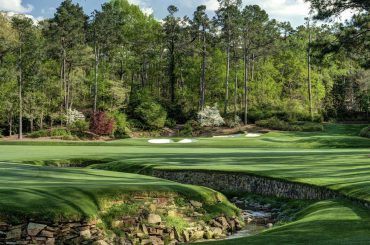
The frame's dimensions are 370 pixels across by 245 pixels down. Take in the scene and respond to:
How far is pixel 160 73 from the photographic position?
3442 inches

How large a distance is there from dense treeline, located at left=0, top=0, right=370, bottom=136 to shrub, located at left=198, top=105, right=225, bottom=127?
194 cm

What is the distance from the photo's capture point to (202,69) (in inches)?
2975

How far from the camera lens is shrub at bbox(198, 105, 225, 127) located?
6594 centimetres

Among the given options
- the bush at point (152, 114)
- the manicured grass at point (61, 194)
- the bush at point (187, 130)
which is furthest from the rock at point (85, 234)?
the bush at point (152, 114)

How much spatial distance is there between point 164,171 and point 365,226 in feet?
48.9

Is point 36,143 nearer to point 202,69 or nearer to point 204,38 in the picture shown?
point 202,69

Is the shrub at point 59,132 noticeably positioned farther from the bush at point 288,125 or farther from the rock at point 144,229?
the rock at point 144,229

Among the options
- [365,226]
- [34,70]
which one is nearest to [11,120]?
[34,70]

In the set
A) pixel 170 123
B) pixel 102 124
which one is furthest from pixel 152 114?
pixel 102 124

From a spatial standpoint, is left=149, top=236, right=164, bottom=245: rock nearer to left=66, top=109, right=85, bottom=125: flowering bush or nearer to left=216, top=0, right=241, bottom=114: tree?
left=66, top=109, right=85, bottom=125: flowering bush

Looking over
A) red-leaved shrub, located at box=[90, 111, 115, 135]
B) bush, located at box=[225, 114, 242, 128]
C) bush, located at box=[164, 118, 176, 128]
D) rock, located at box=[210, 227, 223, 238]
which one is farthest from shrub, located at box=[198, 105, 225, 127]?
rock, located at box=[210, 227, 223, 238]

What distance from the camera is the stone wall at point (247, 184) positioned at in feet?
64.2

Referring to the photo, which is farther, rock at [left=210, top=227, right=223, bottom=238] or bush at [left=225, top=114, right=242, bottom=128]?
bush at [left=225, top=114, right=242, bottom=128]

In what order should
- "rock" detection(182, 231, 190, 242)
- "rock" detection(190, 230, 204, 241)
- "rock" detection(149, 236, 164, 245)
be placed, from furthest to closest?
"rock" detection(190, 230, 204, 241)
"rock" detection(182, 231, 190, 242)
"rock" detection(149, 236, 164, 245)
